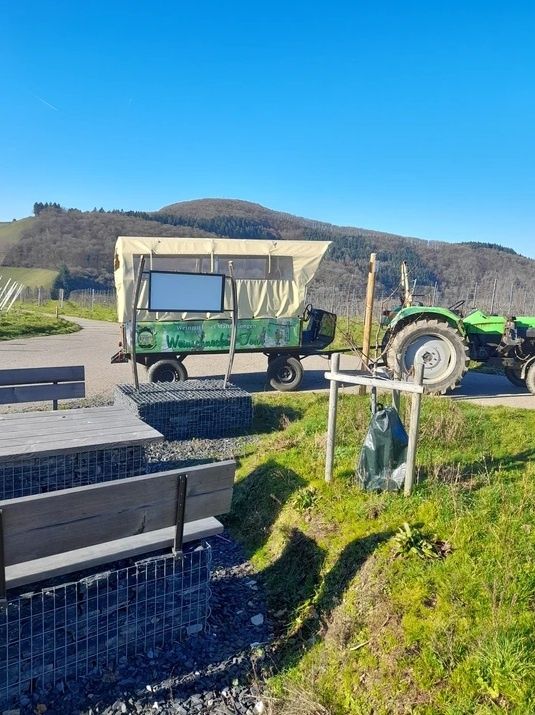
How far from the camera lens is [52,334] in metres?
19.3

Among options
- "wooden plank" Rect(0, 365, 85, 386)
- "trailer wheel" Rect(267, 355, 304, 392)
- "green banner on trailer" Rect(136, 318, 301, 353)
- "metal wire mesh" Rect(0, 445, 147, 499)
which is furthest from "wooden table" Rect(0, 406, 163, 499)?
"trailer wheel" Rect(267, 355, 304, 392)

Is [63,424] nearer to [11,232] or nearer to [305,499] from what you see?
[305,499]

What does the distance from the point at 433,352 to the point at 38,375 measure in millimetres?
6383

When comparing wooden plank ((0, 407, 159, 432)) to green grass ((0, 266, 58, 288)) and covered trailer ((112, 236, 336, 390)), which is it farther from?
green grass ((0, 266, 58, 288))

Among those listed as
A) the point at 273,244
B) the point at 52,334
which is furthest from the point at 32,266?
the point at 273,244

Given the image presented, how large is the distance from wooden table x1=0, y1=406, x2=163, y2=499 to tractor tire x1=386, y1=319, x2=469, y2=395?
5.53m

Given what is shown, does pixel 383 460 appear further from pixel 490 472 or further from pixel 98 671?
pixel 98 671

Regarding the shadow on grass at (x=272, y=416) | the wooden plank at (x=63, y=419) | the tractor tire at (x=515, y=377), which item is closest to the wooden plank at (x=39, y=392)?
the wooden plank at (x=63, y=419)

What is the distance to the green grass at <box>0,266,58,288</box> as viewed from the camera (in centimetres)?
7300

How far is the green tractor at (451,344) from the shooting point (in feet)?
30.6

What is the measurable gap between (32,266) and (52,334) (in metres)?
74.0

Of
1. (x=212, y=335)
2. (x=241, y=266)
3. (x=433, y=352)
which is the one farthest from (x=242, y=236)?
(x=433, y=352)

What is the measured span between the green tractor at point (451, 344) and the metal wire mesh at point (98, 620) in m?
6.26

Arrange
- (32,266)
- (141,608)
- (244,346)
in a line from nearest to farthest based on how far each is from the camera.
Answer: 1. (141,608)
2. (244,346)
3. (32,266)
